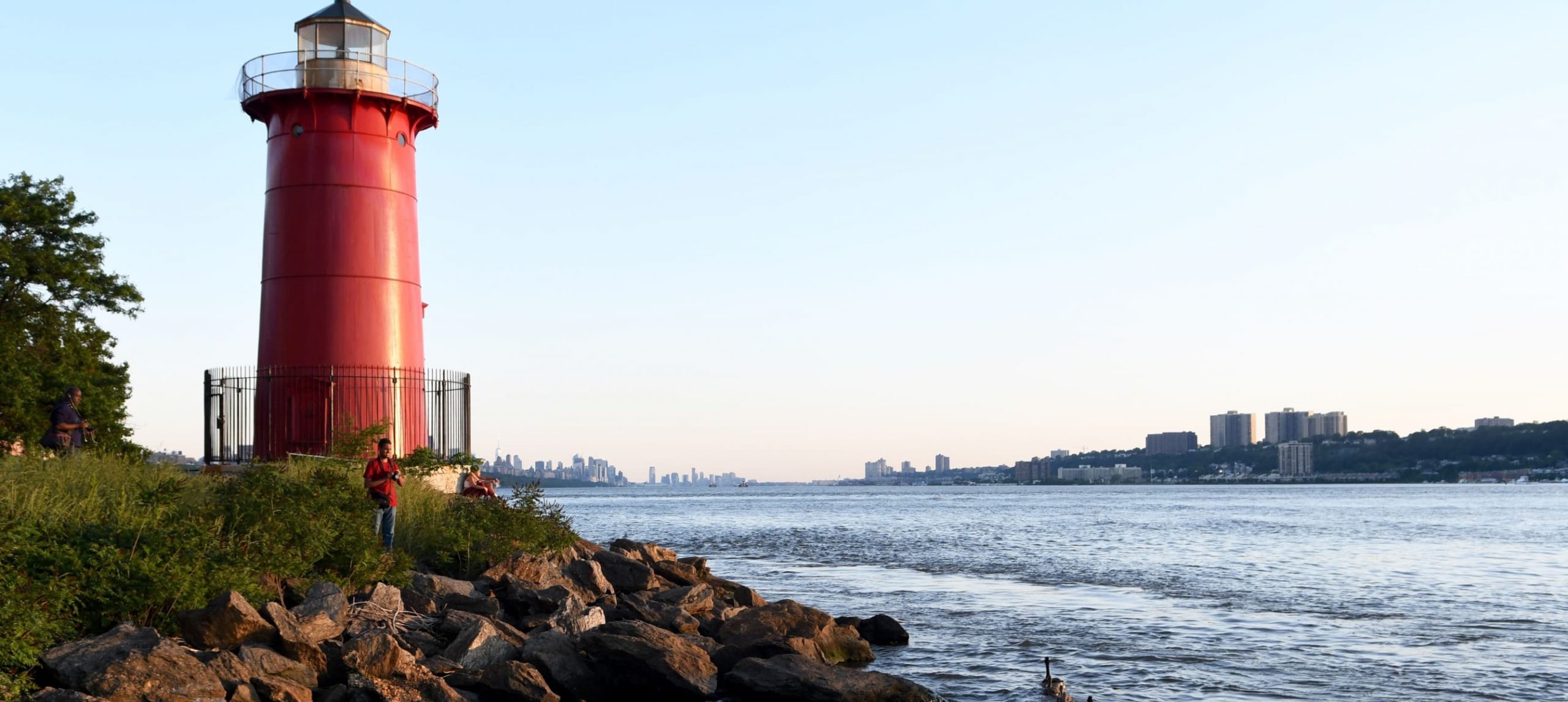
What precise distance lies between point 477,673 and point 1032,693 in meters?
6.24

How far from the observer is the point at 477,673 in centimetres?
1248

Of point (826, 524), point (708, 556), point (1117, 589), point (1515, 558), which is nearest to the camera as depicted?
point (1117, 589)

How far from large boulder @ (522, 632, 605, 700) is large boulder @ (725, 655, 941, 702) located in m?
1.47

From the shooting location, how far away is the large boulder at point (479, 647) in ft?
41.7

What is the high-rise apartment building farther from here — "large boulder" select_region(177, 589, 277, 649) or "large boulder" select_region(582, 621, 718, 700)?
"large boulder" select_region(177, 589, 277, 649)

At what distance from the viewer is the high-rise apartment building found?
19388 cm

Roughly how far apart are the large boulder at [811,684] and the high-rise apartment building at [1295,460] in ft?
637

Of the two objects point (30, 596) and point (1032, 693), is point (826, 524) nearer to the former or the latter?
point (1032, 693)

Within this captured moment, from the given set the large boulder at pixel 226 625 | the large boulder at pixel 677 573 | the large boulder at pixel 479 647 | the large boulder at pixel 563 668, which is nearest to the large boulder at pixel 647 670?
the large boulder at pixel 563 668

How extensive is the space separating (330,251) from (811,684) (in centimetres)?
1308

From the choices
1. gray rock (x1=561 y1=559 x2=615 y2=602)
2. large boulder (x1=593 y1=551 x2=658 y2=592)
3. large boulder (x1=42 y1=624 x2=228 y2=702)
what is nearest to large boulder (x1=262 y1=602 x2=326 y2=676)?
large boulder (x1=42 y1=624 x2=228 y2=702)

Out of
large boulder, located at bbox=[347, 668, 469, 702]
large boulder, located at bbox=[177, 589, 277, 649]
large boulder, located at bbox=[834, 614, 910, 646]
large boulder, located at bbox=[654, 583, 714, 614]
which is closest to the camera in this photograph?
large boulder, located at bbox=[347, 668, 469, 702]

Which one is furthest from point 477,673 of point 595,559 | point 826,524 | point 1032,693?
point 826,524

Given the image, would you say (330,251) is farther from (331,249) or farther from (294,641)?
(294,641)
